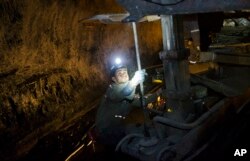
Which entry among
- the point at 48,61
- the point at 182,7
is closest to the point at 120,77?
the point at 48,61

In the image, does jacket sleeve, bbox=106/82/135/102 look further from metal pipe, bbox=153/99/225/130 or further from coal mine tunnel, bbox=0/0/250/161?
metal pipe, bbox=153/99/225/130

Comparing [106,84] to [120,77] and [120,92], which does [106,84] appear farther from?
[120,92]

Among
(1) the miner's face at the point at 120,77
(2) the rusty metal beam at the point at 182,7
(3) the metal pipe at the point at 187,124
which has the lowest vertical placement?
(3) the metal pipe at the point at 187,124

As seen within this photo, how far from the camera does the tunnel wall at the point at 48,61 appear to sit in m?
6.92

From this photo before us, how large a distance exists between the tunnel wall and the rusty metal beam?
412 centimetres

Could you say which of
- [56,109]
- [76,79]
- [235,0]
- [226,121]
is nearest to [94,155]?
[56,109]

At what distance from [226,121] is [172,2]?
2084 millimetres

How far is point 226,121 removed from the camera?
4.25 metres

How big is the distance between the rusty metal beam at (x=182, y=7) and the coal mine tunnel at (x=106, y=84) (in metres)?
0.01

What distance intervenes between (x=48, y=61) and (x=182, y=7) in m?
5.54

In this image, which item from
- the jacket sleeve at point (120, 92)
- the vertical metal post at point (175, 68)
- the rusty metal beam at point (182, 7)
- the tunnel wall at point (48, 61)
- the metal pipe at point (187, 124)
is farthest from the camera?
the tunnel wall at point (48, 61)

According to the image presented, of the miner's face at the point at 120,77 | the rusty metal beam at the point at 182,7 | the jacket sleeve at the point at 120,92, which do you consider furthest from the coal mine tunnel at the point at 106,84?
the miner's face at the point at 120,77

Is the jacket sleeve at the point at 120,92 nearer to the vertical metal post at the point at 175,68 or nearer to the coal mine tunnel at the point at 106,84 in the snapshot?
the coal mine tunnel at the point at 106,84

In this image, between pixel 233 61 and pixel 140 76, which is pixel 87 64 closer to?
pixel 140 76
